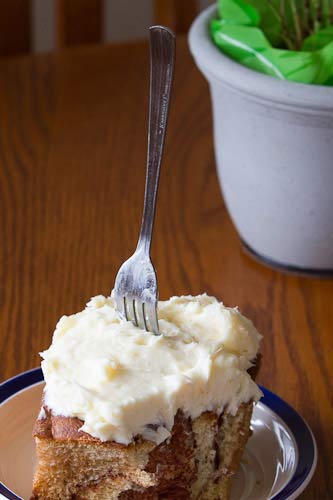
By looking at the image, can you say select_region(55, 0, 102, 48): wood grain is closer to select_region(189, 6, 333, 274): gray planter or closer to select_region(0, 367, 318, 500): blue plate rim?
select_region(189, 6, 333, 274): gray planter

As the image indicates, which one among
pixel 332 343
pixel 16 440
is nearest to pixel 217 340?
pixel 16 440

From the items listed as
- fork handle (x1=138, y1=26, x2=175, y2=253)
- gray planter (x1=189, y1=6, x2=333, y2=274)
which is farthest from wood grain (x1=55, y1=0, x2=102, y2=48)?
fork handle (x1=138, y1=26, x2=175, y2=253)

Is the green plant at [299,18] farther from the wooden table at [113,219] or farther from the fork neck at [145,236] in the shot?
the fork neck at [145,236]

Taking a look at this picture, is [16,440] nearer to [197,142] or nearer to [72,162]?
[72,162]

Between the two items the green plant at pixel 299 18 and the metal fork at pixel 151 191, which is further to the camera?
the green plant at pixel 299 18

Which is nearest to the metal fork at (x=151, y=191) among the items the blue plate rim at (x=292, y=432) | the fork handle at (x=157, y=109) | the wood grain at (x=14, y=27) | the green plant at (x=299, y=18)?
the fork handle at (x=157, y=109)

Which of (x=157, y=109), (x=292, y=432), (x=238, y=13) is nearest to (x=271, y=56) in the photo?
(x=238, y=13)
